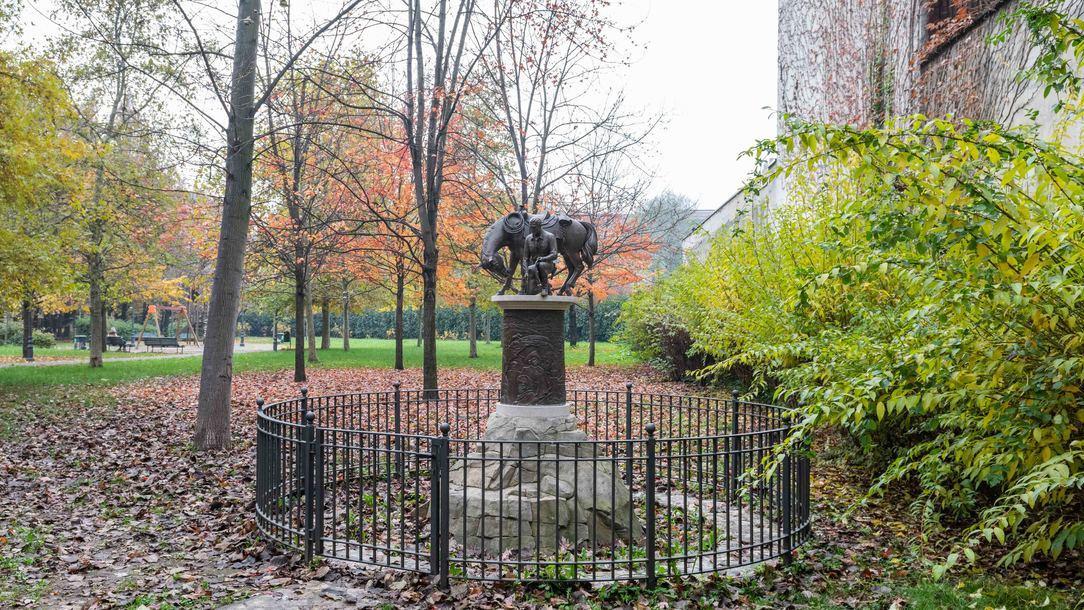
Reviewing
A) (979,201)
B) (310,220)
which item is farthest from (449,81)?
(979,201)

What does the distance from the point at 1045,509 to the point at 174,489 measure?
8603 mm

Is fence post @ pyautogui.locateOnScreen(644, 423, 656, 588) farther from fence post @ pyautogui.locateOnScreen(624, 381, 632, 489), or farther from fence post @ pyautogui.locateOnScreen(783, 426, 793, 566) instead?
fence post @ pyautogui.locateOnScreen(783, 426, 793, 566)

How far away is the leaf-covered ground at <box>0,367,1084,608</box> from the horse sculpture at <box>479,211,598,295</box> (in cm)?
319

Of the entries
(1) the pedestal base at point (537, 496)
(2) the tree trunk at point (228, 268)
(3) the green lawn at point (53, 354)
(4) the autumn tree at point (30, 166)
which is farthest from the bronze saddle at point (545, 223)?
(3) the green lawn at point (53, 354)

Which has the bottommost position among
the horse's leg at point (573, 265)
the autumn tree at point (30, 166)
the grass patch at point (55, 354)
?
the grass patch at point (55, 354)

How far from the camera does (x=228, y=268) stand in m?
9.83

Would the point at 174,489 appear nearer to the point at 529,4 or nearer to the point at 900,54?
the point at 529,4

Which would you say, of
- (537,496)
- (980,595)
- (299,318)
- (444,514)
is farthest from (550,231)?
(299,318)

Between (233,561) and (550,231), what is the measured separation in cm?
424

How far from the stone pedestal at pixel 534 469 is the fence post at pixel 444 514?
0.56 metres

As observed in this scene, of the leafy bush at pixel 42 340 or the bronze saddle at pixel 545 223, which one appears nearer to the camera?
the bronze saddle at pixel 545 223

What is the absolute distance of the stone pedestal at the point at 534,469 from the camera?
6.00 meters

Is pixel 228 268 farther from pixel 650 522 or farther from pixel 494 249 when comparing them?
pixel 650 522

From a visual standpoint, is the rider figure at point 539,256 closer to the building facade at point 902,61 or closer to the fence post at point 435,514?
the fence post at point 435,514
